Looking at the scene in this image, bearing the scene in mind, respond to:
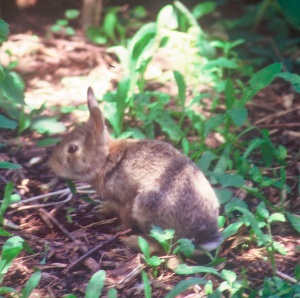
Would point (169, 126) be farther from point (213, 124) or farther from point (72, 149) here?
point (72, 149)

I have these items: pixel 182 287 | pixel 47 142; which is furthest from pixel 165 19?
pixel 182 287

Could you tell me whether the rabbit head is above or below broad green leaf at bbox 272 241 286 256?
above

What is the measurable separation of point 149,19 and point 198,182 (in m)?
5.19

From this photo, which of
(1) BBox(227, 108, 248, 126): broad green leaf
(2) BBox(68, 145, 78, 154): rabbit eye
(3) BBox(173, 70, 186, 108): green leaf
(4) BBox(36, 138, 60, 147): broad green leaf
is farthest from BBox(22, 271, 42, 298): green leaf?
(3) BBox(173, 70, 186, 108): green leaf

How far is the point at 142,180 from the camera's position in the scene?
4.68m

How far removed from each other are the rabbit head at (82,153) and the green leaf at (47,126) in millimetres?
1048

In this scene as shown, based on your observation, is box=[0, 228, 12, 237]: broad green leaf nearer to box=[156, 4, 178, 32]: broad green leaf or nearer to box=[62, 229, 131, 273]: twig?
box=[62, 229, 131, 273]: twig

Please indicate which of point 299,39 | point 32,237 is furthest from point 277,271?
point 299,39

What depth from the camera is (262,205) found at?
15.6ft

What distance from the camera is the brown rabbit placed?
438 centimetres

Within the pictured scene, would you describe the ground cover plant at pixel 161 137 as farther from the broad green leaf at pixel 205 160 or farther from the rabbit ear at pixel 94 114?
the rabbit ear at pixel 94 114

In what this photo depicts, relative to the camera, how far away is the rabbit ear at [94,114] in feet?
16.4

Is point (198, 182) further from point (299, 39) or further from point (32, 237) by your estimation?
point (299, 39)

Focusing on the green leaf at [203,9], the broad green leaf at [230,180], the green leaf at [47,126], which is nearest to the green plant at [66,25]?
the green leaf at [203,9]
